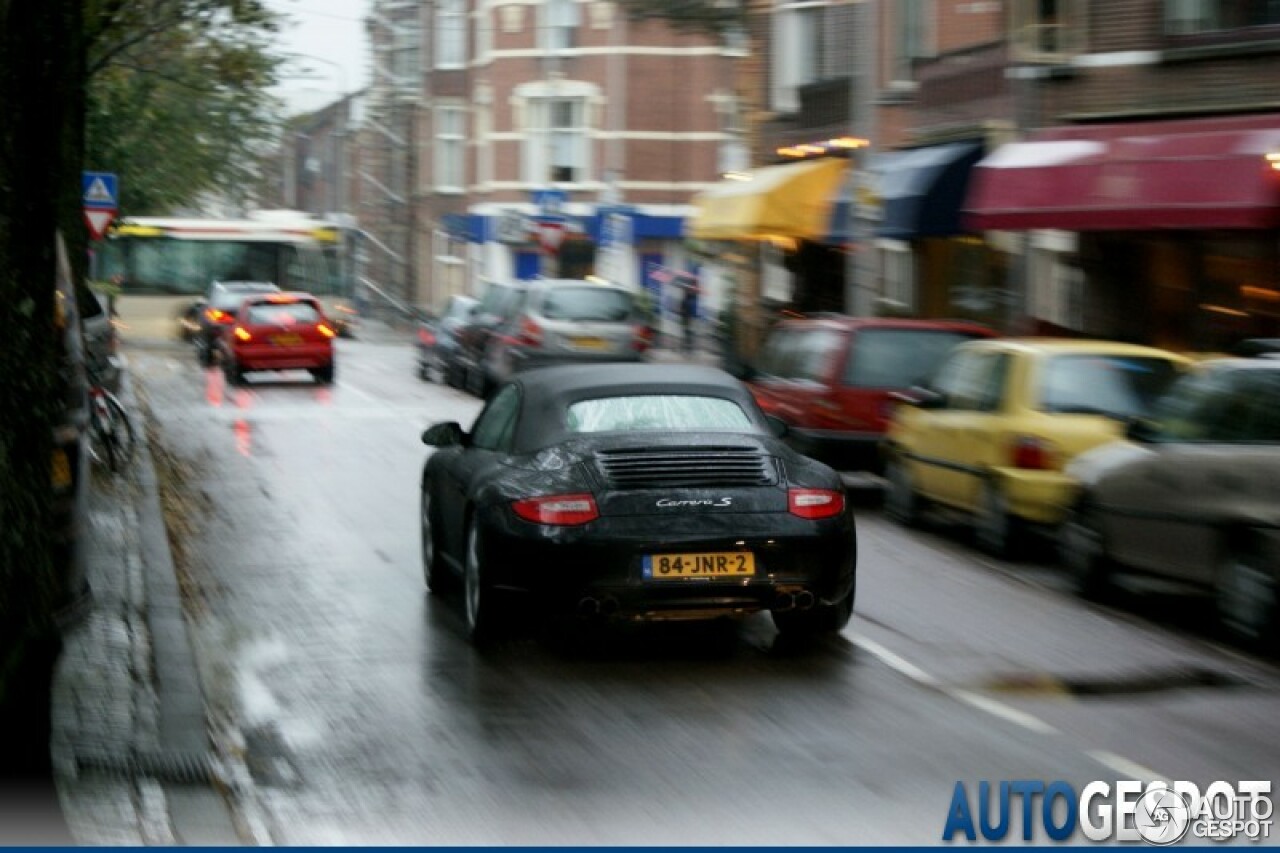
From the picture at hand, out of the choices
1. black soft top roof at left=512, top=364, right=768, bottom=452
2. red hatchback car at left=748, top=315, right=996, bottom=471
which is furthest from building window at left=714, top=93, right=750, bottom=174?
black soft top roof at left=512, top=364, right=768, bottom=452

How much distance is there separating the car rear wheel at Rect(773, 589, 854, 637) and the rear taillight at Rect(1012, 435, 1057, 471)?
3.84m

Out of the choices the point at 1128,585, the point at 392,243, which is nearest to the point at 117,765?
the point at 1128,585

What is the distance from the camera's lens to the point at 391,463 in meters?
22.0

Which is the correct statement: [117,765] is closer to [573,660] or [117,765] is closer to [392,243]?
[573,660]

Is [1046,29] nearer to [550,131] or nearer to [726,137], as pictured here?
[726,137]

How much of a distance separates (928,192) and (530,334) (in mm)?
5907

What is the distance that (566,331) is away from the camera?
31.6 metres

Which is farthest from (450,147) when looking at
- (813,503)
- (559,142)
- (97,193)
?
(813,503)

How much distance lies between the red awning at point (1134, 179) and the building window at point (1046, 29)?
0.99 m

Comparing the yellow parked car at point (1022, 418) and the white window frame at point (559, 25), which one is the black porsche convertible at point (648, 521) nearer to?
the yellow parked car at point (1022, 418)

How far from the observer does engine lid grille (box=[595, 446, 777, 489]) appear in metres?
10.9

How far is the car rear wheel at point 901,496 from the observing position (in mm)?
17469

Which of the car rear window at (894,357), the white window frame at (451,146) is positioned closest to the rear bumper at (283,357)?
the car rear window at (894,357)

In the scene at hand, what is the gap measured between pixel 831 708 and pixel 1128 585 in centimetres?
377
